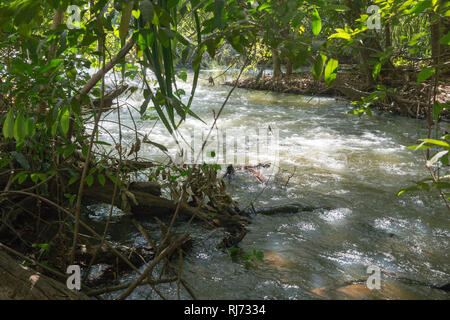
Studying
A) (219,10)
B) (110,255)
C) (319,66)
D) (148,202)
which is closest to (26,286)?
(110,255)

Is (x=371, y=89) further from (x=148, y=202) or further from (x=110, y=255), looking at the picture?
(x=110, y=255)

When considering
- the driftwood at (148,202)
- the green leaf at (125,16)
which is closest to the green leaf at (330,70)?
the green leaf at (125,16)

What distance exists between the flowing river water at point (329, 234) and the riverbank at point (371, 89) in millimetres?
973

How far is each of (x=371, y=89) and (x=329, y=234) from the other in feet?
21.6

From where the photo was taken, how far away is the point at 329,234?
9.57 feet

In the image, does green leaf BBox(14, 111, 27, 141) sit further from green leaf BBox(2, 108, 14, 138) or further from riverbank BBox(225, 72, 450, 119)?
riverbank BBox(225, 72, 450, 119)

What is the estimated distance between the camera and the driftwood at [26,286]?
128 cm

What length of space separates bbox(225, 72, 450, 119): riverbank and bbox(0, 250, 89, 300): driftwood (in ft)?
10.7

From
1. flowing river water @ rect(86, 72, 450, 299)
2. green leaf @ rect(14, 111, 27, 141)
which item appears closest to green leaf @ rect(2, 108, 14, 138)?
green leaf @ rect(14, 111, 27, 141)

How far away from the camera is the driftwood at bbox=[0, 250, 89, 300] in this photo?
1.28 meters

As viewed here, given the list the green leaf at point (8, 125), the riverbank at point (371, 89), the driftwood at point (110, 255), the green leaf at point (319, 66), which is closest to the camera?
the green leaf at point (319, 66)

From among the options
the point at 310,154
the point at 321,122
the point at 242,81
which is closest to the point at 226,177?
the point at 310,154

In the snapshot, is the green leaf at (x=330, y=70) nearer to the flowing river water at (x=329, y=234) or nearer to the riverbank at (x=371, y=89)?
the flowing river water at (x=329, y=234)
